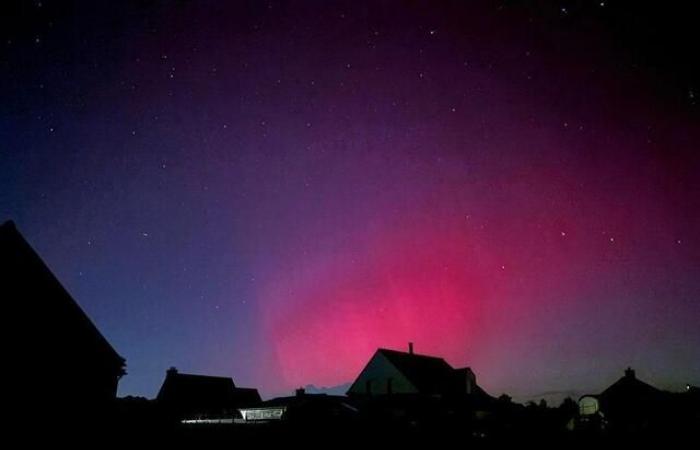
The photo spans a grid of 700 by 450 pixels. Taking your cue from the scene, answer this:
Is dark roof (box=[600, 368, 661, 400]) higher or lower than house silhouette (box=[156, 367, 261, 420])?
lower

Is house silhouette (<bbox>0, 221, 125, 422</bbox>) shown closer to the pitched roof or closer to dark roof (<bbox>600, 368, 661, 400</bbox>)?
the pitched roof

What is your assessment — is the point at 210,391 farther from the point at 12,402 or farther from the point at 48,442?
the point at 48,442

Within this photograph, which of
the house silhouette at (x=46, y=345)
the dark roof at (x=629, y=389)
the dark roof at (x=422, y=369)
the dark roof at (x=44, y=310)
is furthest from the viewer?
the dark roof at (x=629, y=389)

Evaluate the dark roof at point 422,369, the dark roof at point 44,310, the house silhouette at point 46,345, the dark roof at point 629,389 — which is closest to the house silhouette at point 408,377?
the dark roof at point 422,369

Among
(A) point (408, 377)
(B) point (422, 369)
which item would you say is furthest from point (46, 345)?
(B) point (422, 369)

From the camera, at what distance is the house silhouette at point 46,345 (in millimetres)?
15422

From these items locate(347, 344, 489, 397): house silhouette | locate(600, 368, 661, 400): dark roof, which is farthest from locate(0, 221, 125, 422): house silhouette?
locate(600, 368, 661, 400): dark roof

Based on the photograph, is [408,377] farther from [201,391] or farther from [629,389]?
[629,389]

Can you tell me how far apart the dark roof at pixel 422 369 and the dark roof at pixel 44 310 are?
3053 cm

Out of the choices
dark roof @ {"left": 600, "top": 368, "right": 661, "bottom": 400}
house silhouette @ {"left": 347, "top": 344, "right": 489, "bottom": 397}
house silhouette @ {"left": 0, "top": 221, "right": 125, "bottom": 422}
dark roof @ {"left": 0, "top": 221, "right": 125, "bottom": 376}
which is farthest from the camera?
dark roof @ {"left": 600, "top": 368, "right": 661, "bottom": 400}

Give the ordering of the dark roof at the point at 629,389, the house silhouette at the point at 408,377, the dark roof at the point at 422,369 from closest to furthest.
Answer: the house silhouette at the point at 408,377
the dark roof at the point at 422,369
the dark roof at the point at 629,389

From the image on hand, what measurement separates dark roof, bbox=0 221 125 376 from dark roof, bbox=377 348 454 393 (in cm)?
3053

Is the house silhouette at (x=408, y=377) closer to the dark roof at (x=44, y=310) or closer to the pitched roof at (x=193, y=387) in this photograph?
the pitched roof at (x=193, y=387)

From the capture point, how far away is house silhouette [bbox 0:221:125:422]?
15.4m
